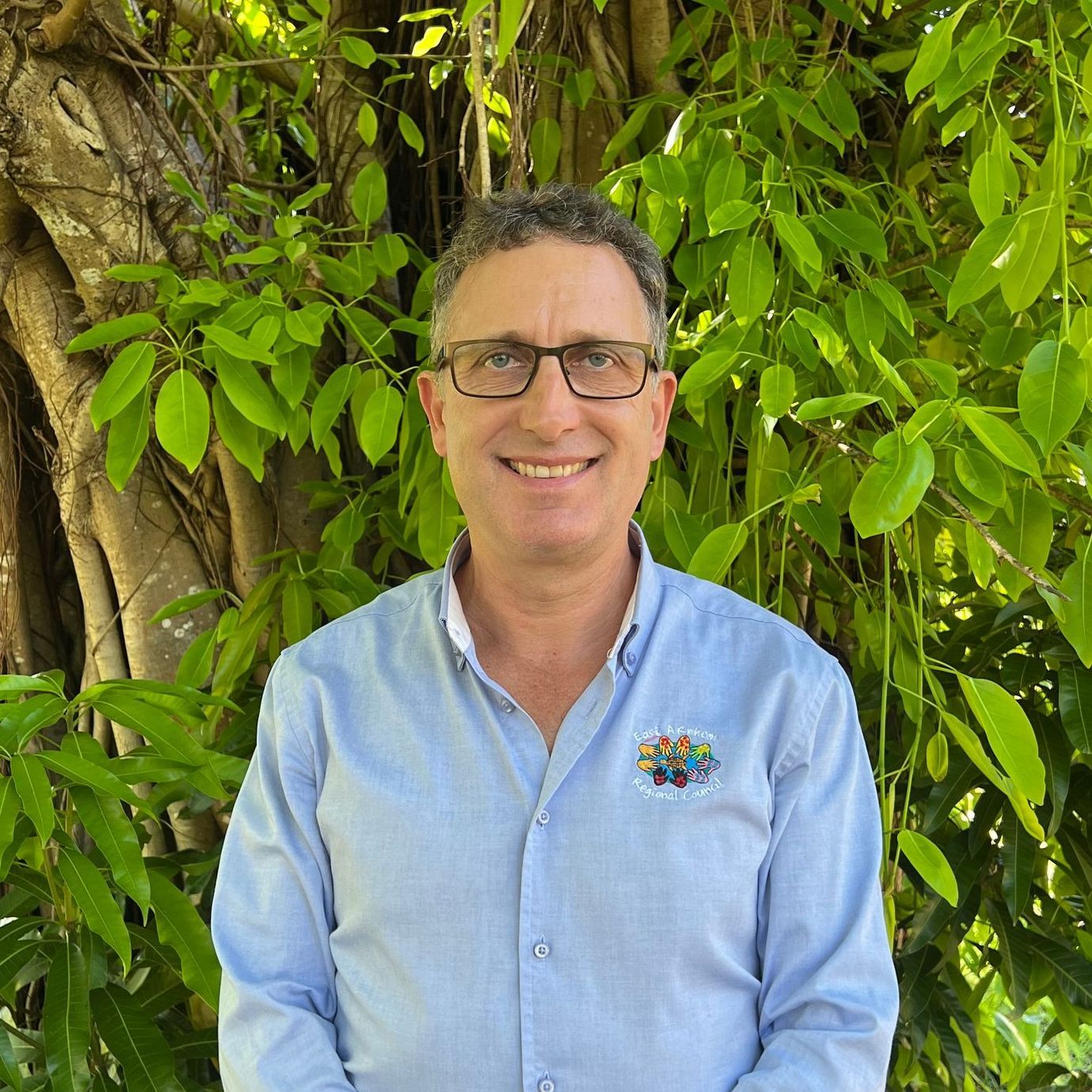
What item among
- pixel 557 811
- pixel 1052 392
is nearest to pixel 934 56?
pixel 1052 392

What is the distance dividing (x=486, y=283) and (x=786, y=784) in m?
0.53

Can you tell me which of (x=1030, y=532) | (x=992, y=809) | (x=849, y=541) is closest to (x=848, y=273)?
(x=849, y=541)

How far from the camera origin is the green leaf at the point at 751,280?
4.03ft

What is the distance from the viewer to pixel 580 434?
1124 mm

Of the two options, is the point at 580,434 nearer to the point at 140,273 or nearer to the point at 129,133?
the point at 140,273

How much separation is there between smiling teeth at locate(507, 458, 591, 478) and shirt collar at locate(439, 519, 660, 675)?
13cm

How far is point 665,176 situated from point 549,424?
0.35m

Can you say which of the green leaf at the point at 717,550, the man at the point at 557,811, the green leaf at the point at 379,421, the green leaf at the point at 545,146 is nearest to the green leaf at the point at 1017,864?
the man at the point at 557,811

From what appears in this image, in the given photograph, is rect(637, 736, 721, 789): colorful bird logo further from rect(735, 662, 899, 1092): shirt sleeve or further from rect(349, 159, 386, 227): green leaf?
rect(349, 159, 386, 227): green leaf

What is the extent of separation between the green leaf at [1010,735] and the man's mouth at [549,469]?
0.41 metres

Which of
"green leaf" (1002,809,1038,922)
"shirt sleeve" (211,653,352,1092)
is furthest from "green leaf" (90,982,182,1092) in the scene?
"green leaf" (1002,809,1038,922)

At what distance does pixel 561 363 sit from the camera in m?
1.11

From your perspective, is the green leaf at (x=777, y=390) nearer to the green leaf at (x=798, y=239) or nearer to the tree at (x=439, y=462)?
the tree at (x=439, y=462)

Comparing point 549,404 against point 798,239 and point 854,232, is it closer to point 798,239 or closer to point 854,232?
point 798,239
